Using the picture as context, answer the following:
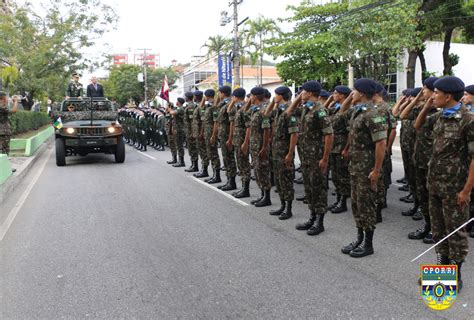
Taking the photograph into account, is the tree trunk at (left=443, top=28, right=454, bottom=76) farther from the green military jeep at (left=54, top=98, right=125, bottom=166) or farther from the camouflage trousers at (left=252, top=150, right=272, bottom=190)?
the camouflage trousers at (left=252, top=150, right=272, bottom=190)

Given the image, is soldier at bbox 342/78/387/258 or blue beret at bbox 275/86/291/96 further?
blue beret at bbox 275/86/291/96

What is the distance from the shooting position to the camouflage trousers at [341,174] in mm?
6949

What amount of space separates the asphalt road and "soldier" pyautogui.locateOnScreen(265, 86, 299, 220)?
1.31 feet

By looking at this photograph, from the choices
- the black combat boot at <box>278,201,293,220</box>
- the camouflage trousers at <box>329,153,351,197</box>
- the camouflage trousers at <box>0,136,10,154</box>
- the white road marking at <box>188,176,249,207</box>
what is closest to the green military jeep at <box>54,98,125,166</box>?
the camouflage trousers at <box>0,136,10,154</box>

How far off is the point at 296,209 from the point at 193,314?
370 centimetres

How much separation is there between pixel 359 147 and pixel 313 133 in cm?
101

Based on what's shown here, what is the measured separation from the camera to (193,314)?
11.6 ft

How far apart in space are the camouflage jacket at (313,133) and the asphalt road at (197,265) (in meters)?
0.95

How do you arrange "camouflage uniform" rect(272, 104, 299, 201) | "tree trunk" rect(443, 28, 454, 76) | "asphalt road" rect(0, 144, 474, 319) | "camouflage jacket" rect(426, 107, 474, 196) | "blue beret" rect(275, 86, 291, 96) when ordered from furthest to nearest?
"tree trunk" rect(443, 28, 454, 76)
"blue beret" rect(275, 86, 291, 96)
"camouflage uniform" rect(272, 104, 299, 201)
"camouflage jacket" rect(426, 107, 474, 196)
"asphalt road" rect(0, 144, 474, 319)

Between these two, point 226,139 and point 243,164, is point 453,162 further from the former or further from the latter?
point 226,139

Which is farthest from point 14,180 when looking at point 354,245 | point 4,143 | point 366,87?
point 366,87

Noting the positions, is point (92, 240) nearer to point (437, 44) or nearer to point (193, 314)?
point (193, 314)

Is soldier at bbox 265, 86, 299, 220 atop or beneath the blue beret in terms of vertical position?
beneath

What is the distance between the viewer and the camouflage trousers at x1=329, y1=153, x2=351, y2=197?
6949 mm
